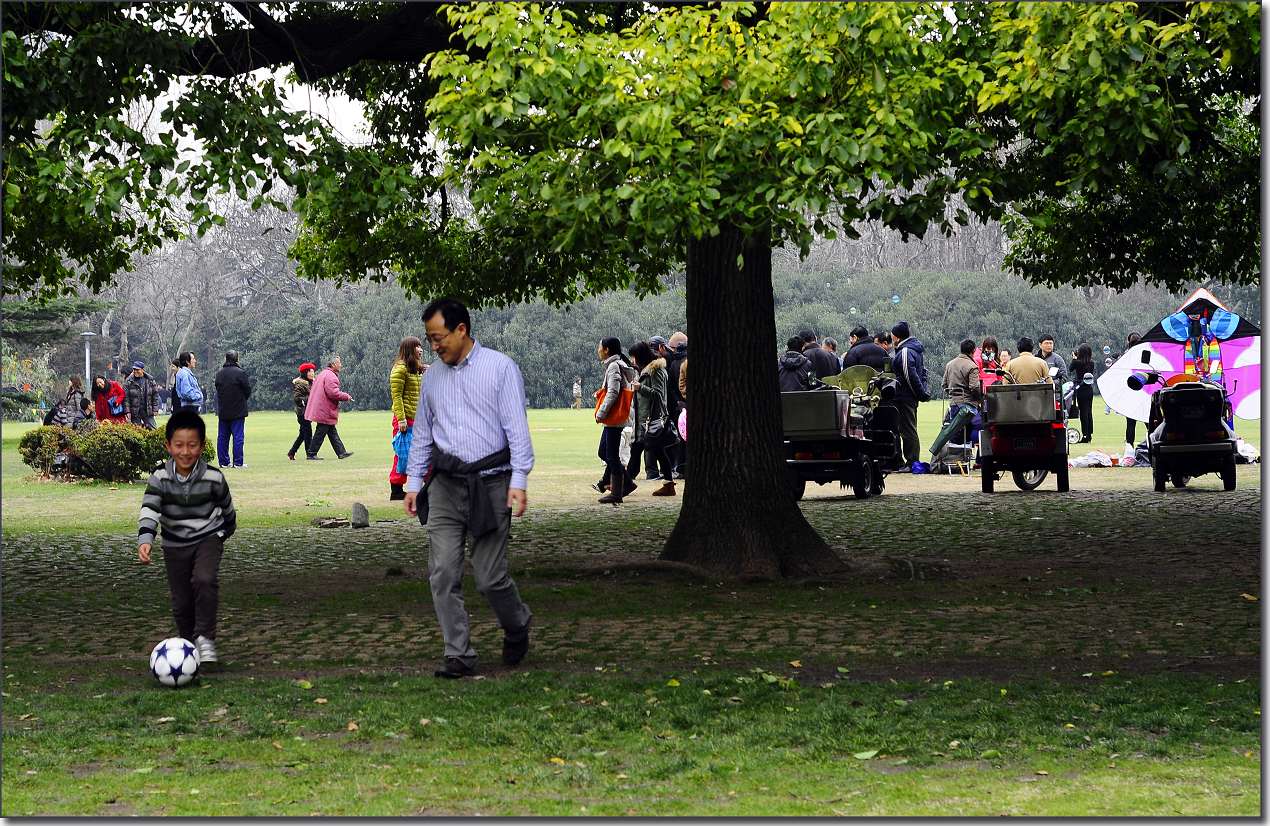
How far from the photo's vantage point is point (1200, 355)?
18750 mm

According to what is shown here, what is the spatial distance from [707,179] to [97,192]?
3.31m

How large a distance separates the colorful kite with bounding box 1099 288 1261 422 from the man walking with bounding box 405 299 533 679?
40.7 ft

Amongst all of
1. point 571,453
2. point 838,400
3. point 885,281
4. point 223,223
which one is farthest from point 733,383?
point 885,281

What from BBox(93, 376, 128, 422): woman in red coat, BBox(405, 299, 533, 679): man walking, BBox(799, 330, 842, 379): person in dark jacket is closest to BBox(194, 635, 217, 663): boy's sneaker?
BBox(405, 299, 533, 679): man walking

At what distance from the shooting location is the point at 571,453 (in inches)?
1133

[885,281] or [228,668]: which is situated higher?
[885,281]

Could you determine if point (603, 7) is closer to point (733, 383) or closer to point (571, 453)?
point (733, 383)

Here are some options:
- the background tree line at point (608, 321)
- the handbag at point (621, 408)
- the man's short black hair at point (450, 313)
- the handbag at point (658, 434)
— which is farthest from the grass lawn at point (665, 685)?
the background tree line at point (608, 321)

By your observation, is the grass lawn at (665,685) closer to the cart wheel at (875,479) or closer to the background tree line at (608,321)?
the cart wheel at (875,479)

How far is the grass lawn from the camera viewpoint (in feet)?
18.4

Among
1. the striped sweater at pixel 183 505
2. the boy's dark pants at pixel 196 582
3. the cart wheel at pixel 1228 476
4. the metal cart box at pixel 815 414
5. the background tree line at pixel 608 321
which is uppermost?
the background tree line at pixel 608 321

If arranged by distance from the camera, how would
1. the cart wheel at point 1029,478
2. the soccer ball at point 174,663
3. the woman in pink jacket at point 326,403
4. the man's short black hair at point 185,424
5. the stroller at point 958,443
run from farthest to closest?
the woman in pink jacket at point 326,403, the stroller at point 958,443, the cart wheel at point 1029,478, the man's short black hair at point 185,424, the soccer ball at point 174,663

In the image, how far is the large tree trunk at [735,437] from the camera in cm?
1150

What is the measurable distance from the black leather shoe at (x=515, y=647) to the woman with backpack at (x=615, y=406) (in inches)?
339
